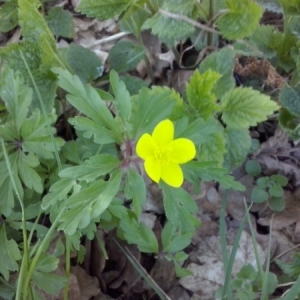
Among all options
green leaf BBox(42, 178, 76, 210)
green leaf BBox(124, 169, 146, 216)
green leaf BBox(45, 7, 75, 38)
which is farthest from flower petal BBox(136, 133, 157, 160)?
green leaf BBox(45, 7, 75, 38)

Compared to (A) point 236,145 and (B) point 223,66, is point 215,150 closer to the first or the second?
(A) point 236,145

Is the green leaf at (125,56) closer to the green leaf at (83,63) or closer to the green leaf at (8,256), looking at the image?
the green leaf at (83,63)

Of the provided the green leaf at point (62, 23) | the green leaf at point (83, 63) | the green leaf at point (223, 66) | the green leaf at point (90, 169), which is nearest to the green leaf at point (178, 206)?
the green leaf at point (90, 169)

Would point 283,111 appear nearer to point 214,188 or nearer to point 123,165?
point 214,188

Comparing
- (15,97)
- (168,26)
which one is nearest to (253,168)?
(168,26)

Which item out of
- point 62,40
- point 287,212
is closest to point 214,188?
point 287,212

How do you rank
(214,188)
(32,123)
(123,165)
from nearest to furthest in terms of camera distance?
(123,165) < (32,123) < (214,188)
